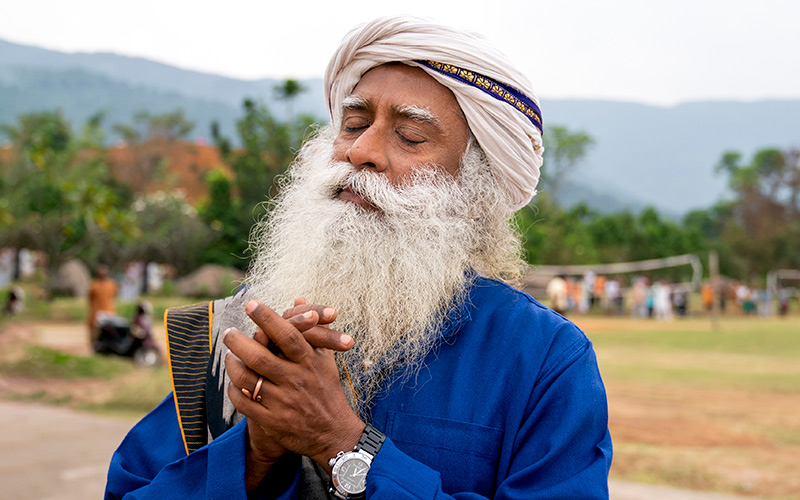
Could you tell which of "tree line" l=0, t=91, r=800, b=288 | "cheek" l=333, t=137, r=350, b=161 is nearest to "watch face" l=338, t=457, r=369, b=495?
"cheek" l=333, t=137, r=350, b=161

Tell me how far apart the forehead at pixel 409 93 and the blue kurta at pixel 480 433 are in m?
0.53

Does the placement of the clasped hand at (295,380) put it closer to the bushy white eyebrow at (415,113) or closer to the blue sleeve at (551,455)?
the blue sleeve at (551,455)

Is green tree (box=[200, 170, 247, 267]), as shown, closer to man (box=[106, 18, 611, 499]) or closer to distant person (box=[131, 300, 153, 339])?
distant person (box=[131, 300, 153, 339])

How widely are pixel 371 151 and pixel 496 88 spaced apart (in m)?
0.40

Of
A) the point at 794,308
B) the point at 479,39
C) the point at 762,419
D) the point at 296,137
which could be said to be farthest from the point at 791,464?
the point at 794,308

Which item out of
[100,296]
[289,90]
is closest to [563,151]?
[289,90]

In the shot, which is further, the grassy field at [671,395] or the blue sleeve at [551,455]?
the grassy field at [671,395]

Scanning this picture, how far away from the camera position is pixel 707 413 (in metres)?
8.73

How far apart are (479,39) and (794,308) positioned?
42.5 meters

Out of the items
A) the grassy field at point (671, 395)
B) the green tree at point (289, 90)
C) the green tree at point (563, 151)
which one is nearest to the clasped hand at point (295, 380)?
the grassy field at point (671, 395)

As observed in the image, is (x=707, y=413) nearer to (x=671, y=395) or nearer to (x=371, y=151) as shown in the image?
(x=671, y=395)

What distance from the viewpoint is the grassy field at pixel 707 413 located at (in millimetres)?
5934

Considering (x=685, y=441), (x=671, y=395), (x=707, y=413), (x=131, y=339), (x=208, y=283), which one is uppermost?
(x=685, y=441)

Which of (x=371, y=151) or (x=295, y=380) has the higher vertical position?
(x=371, y=151)
